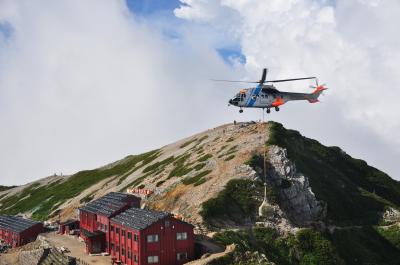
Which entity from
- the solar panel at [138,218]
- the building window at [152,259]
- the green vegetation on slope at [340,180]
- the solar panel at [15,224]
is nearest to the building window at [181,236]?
the solar panel at [138,218]

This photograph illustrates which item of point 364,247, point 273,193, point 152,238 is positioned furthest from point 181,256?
point 364,247

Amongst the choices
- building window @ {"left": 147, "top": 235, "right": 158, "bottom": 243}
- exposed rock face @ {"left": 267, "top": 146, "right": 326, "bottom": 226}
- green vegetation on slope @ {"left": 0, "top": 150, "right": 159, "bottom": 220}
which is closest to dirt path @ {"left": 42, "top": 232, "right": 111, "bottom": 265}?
building window @ {"left": 147, "top": 235, "right": 158, "bottom": 243}

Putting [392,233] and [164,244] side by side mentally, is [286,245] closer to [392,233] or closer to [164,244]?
[164,244]

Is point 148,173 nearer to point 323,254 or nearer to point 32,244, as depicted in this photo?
point 32,244

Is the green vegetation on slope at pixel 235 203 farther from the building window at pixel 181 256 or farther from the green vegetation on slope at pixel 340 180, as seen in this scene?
the green vegetation on slope at pixel 340 180

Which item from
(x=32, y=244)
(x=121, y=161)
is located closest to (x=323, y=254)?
(x=32, y=244)

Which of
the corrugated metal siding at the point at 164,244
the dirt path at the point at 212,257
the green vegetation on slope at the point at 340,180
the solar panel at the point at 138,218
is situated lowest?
the dirt path at the point at 212,257

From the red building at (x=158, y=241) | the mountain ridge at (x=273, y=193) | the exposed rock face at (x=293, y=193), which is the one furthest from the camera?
the exposed rock face at (x=293, y=193)
